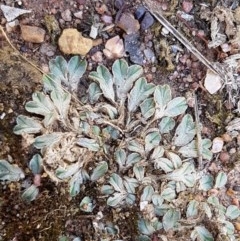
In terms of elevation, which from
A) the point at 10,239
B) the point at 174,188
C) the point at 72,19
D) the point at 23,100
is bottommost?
the point at 10,239

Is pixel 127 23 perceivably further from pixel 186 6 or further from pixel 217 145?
pixel 217 145

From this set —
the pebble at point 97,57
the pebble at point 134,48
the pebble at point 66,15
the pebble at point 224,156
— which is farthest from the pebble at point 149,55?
the pebble at point 224,156

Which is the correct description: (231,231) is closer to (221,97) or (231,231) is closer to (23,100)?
(221,97)

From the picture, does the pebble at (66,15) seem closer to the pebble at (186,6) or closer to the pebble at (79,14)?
the pebble at (79,14)

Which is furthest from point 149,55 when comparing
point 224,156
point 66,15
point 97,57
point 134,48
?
point 224,156

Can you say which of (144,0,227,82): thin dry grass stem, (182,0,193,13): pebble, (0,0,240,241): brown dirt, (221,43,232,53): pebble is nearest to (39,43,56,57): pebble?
(0,0,240,241): brown dirt

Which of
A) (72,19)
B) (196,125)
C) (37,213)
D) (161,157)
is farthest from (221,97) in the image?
(37,213)
